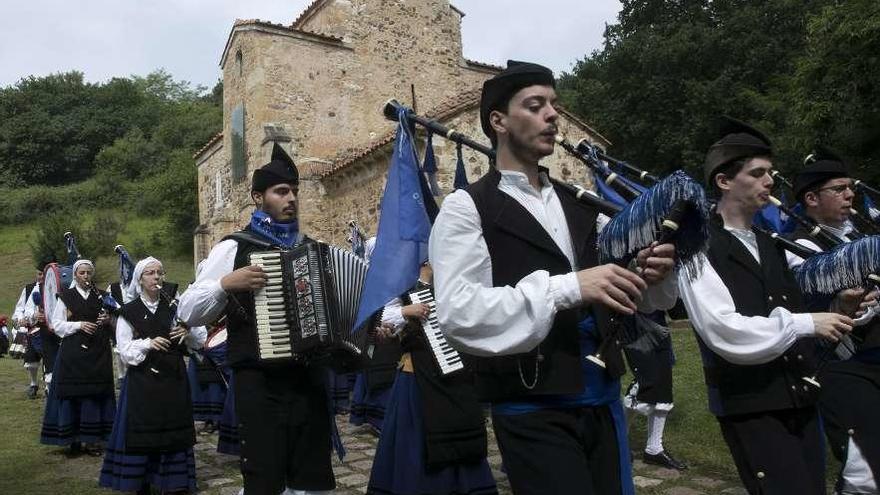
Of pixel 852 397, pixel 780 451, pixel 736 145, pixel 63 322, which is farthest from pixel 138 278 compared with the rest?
pixel 852 397

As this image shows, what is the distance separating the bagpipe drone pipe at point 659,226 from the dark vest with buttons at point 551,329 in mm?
89

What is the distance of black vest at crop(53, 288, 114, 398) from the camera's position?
26.9 ft

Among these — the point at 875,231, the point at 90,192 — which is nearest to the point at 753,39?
the point at 875,231

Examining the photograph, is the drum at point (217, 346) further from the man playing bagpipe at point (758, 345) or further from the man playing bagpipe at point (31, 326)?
the man playing bagpipe at point (758, 345)

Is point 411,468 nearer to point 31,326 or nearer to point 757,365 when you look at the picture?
point 757,365

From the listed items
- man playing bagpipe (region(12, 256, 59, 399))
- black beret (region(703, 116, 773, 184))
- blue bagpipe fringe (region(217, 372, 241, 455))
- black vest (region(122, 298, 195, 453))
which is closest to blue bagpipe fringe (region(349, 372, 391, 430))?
blue bagpipe fringe (region(217, 372, 241, 455))

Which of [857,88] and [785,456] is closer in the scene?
[785,456]

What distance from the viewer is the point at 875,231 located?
496cm

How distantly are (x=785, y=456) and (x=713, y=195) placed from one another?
1291 mm

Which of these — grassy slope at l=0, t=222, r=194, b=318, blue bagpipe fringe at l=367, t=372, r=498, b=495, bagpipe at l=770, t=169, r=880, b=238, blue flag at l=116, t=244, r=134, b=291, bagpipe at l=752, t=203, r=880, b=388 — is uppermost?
grassy slope at l=0, t=222, r=194, b=318

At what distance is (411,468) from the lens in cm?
475

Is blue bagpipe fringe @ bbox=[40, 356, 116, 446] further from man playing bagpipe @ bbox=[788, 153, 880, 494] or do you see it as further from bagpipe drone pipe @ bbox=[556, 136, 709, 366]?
bagpipe drone pipe @ bbox=[556, 136, 709, 366]

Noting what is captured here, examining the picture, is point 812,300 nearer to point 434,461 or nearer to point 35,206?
point 434,461

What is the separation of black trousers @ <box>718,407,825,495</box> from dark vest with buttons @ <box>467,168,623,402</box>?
3.23 feet
